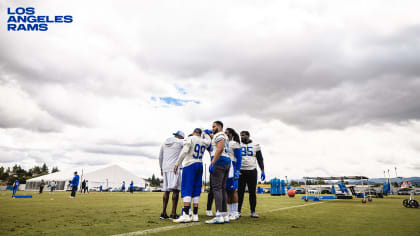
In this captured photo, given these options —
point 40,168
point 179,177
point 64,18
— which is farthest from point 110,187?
point 40,168

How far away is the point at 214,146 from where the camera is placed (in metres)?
5.20

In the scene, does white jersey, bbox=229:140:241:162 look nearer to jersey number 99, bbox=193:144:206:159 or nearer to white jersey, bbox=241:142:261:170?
white jersey, bbox=241:142:261:170

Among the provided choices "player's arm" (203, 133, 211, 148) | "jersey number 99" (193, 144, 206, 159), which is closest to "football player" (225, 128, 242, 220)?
"player's arm" (203, 133, 211, 148)

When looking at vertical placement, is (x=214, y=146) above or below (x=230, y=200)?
above

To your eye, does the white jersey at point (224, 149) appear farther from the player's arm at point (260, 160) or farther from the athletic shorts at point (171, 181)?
the player's arm at point (260, 160)

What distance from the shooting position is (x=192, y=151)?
5.20 metres

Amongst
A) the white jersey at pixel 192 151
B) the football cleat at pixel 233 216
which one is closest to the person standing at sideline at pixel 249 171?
the football cleat at pixel 233 216

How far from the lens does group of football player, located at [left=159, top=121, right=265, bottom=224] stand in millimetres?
4954

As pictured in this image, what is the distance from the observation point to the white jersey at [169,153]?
5949 millimetres

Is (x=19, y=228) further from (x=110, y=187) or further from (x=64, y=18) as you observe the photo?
(x=110, y=187)

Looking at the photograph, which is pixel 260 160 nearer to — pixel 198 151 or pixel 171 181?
pixel 198 151

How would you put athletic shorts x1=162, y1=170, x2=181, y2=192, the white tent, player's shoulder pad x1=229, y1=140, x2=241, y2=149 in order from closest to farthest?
athletic shorts x1=162, y1=170, x2=181, y2=192, player's shoulder pad x1=229, y1=140, x2=241, y2=149, the white tent

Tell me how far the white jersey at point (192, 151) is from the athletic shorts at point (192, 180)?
0.35 ft

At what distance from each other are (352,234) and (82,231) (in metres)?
4.20
